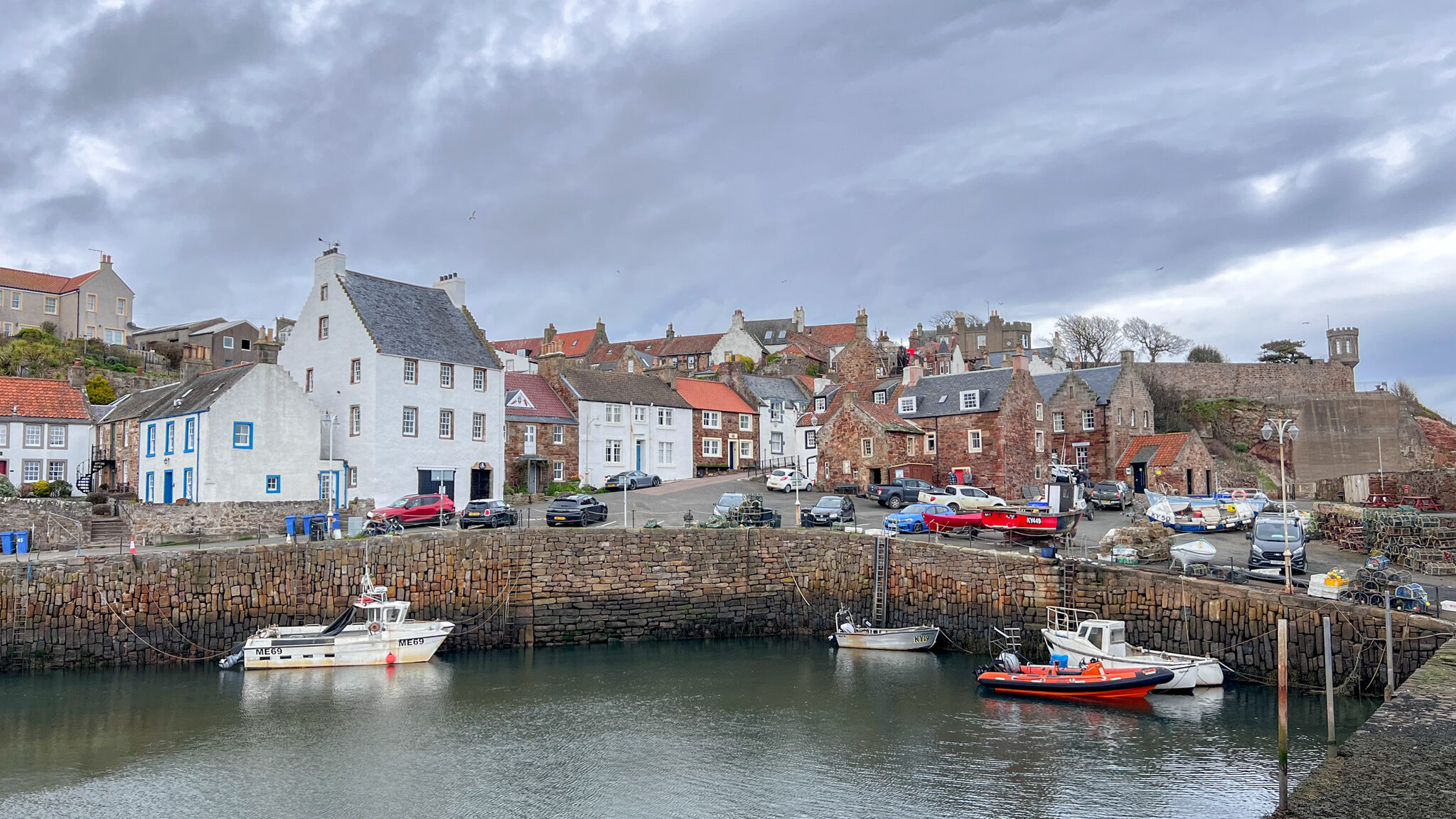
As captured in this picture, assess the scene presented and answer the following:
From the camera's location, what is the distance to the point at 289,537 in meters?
35.8

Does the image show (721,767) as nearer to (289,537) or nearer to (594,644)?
(594,644)

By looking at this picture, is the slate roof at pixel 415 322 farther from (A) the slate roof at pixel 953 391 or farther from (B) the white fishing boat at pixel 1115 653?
(B) the white fishing boat at pixel 1115 653

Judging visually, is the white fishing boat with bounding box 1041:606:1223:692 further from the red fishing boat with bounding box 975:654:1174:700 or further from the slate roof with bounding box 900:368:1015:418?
the slate roof with bounding box 900:368:1015:418

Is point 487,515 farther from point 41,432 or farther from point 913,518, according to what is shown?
point 41,432

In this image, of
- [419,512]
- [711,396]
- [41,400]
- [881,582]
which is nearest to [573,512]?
[419,512]

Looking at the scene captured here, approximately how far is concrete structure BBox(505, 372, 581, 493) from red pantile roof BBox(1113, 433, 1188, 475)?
3199cm

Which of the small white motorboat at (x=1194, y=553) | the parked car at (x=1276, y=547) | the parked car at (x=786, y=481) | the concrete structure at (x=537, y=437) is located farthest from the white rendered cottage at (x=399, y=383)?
the parked car at (x=1276, y=547)

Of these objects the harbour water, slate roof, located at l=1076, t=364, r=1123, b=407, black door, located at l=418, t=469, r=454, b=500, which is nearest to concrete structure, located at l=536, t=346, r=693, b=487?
black door, located at l=418, t=469, r=454, b=500

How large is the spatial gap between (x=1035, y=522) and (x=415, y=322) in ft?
99.9

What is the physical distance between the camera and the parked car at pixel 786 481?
176ft

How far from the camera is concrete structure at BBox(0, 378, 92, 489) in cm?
4481

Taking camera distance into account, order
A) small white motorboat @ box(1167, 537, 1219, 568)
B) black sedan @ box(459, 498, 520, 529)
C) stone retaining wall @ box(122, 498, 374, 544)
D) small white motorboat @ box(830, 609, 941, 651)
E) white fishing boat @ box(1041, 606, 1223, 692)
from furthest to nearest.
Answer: black sedan @ box(459, 498, 520, 529), stone retaining wall @ box(122, 498, 374, 544), small white motorboat @ box(830, 609, 941, 651), small white motorboat @ box(1167, 537, 1219, 568), white fishing boat @ box(1041, 606, 1223, 692)

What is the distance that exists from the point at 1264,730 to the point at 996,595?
32.3 ft

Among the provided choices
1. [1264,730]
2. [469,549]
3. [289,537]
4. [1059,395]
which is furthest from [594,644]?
[1059,395]
